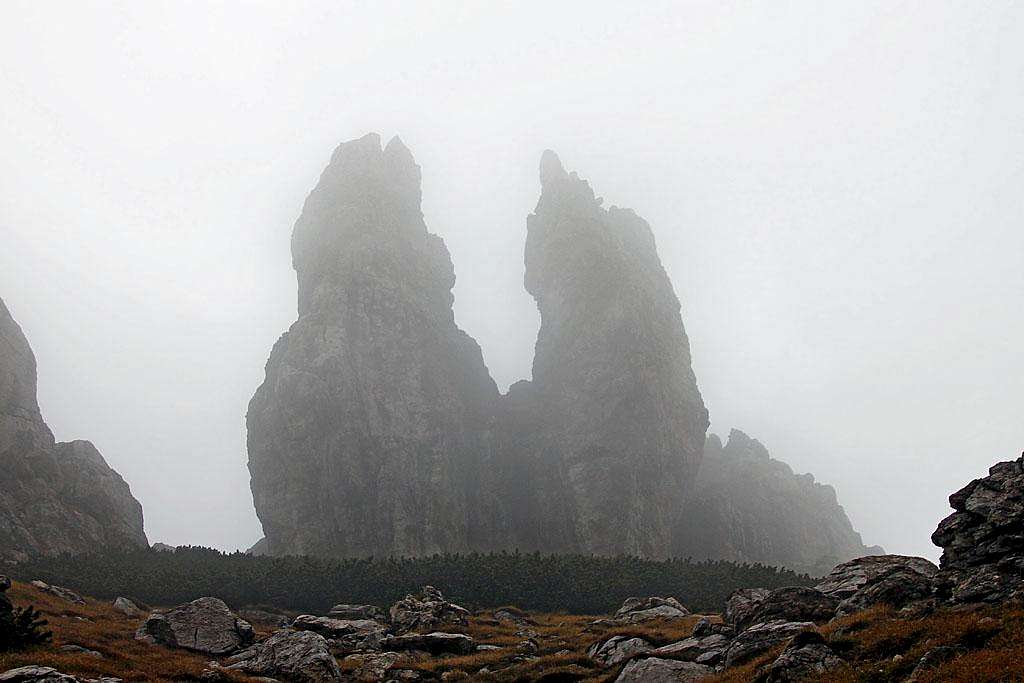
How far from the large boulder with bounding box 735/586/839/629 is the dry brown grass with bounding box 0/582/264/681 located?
811 inches

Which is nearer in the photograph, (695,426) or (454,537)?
(454,537)

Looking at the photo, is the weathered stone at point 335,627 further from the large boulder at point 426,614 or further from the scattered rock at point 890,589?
the scattered rock at point 890,589

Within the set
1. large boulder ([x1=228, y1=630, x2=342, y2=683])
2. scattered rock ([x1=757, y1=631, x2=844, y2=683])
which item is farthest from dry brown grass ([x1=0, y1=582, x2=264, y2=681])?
scattered rock ([x1=757, y1=631, x2=844, y2=683])

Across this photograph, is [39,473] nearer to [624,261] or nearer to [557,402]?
[557,402]

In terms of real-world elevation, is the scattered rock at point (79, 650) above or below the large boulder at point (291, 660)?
above

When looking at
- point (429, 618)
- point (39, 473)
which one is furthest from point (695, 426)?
point (39, 473)

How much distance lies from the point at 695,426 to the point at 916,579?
78.4 m

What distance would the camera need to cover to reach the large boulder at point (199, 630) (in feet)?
102

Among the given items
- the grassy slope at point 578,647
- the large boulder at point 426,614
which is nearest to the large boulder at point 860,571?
the grassy slope at point 578,647

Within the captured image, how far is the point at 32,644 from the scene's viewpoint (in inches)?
943

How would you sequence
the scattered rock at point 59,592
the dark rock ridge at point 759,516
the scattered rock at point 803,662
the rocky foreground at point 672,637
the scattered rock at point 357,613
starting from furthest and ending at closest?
the dark rock ridge at point 759,516
the scattered rock at point 357,613
the scattered rock at point 59,592
the scattered rock at point 803,662
the rocky foreground at point 672,637

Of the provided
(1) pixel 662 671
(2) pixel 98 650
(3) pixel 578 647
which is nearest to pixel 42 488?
(2) pixel 98 650

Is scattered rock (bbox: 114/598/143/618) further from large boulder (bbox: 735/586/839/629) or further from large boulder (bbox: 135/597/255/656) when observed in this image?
large boulder (bbox: 735/586/839/629)

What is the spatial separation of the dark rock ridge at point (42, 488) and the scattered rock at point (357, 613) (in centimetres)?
Answer: 3584
